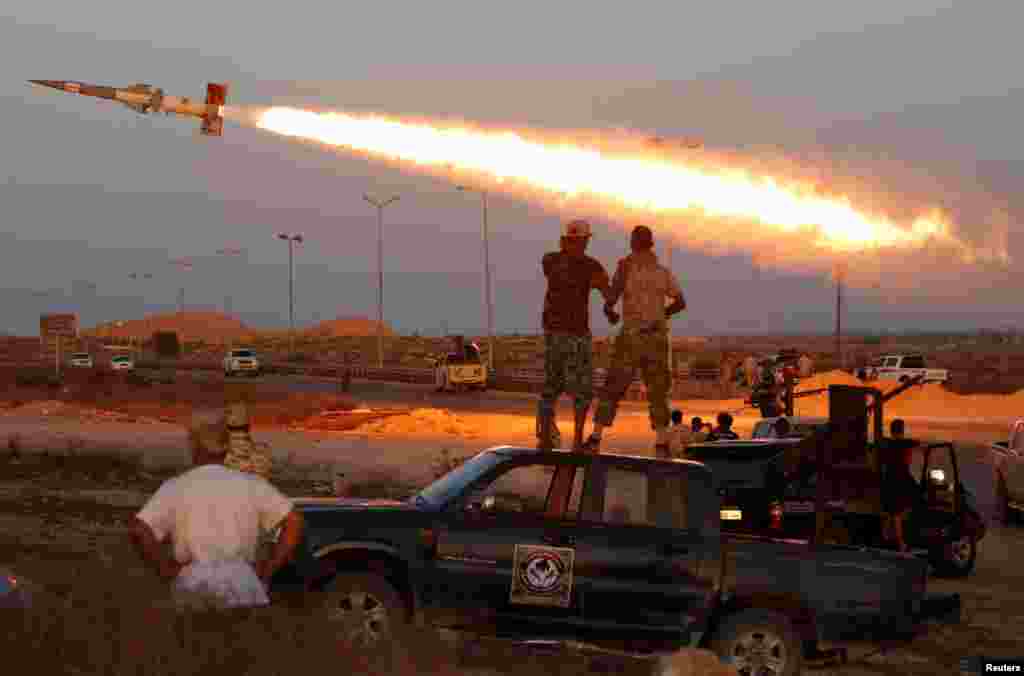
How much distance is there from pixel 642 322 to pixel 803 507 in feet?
8.10

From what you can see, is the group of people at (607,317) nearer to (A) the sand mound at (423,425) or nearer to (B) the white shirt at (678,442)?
(B) the white shirt at (678,442)

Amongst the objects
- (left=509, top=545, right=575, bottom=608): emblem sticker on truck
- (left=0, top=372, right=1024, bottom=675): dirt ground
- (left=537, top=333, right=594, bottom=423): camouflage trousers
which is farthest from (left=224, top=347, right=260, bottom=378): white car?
(left=509, top=545, right=575, bottom=608): emblem sticker on truck

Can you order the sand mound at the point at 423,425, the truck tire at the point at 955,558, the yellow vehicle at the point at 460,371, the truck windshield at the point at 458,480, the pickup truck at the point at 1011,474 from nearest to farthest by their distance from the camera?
the truck windshield at the point at 458,480 → the truck tire at the point at 955,558 → the pickup truck at the point at 1011,474 → the sand mound at the point at 423,425 → the yellow vehicle at the point at 460,371

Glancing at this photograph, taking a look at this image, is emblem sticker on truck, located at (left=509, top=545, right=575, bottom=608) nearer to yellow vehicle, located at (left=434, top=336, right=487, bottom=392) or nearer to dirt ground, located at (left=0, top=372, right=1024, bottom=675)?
dirt ground, located at (left=0, top=372, right=1024, bottom=675)

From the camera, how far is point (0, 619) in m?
6.97

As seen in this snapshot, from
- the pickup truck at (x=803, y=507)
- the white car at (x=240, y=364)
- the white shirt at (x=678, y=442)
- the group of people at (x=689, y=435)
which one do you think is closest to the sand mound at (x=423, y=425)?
the group of people at (x=689, y=435)

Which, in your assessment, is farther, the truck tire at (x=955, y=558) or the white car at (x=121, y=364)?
the white car at (x=121, y=364)

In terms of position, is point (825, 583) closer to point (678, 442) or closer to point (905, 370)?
point (678, 442)

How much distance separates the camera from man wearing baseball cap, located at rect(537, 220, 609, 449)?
48.2 feet

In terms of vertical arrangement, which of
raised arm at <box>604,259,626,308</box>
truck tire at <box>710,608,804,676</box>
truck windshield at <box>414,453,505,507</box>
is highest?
raised arm at <box>604,259,626,308</box>

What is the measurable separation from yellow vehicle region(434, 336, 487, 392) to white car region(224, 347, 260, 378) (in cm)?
1937

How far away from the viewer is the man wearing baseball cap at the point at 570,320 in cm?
1468

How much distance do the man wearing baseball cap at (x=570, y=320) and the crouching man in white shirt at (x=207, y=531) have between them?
753 cm

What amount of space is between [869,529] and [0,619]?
372 inches
